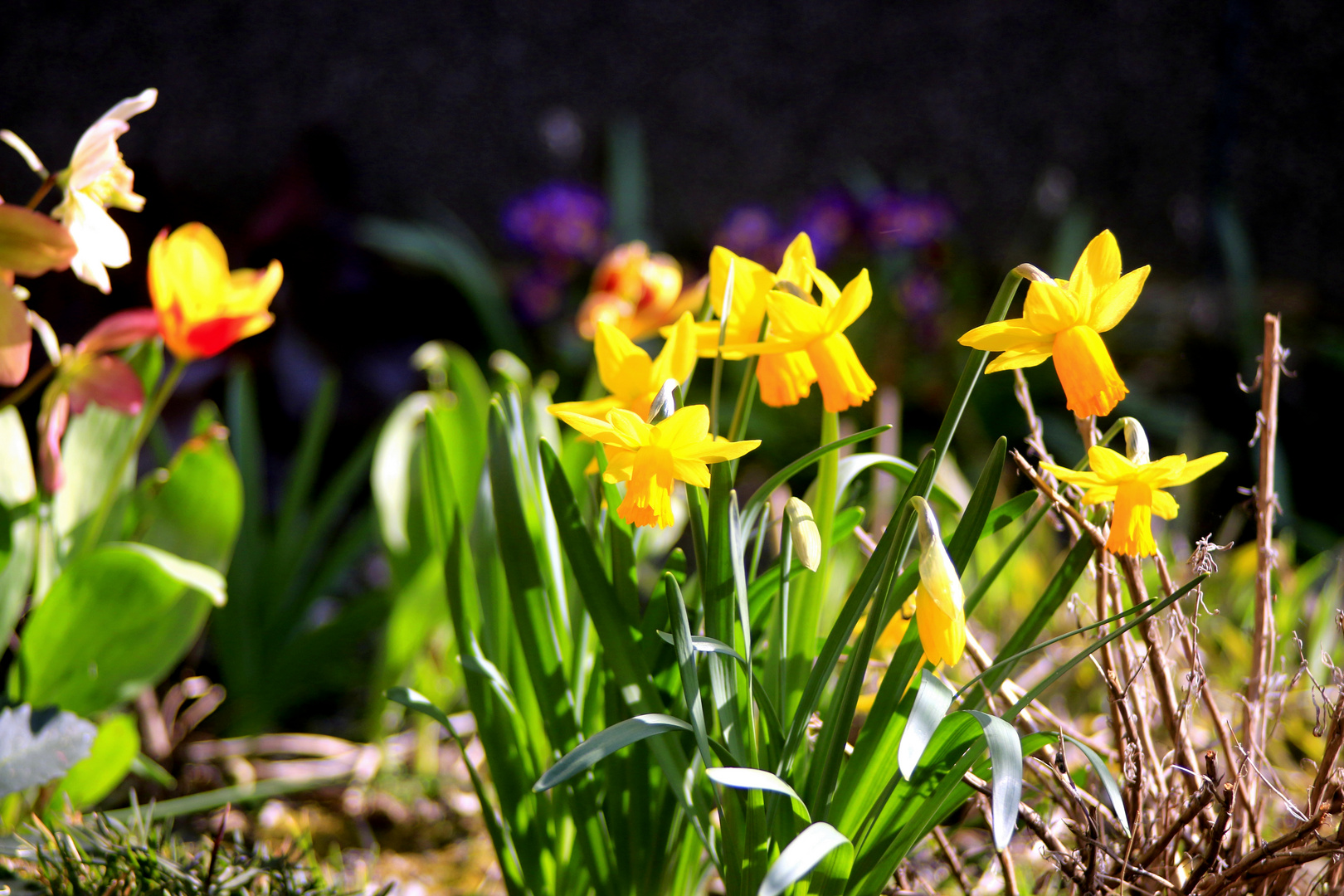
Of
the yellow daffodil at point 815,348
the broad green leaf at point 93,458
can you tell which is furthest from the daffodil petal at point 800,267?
the broad green leaf at point 93,458

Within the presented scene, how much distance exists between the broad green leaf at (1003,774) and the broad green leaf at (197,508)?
722 mm

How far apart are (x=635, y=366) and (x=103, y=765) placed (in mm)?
633

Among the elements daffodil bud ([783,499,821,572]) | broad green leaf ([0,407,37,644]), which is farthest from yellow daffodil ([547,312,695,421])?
broad green leaf ([0,407,37,644])

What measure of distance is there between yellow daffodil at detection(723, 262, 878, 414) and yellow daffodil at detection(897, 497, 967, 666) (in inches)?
3.1

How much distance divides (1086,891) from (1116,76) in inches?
82.3

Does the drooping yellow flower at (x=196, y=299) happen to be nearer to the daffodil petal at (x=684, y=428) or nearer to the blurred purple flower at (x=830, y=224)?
the daffodil petal at (x=684, y=428)

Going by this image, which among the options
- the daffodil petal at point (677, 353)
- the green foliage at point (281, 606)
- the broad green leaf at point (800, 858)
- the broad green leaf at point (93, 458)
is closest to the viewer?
the broad green leaf at point (800, 858)

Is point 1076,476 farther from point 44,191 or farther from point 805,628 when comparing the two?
point 44,191

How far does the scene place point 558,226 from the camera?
1.90m

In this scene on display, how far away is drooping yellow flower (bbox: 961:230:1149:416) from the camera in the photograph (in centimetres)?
42

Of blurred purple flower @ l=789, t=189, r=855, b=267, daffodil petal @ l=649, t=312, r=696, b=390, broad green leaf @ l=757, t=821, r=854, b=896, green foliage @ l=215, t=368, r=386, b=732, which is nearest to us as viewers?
broad green leaf @ l=757, t=821, r=854, b=896

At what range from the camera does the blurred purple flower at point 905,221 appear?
1.87 metres

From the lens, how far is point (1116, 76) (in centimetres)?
207

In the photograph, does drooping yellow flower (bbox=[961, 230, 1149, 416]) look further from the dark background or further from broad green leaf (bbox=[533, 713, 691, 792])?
the dark background
